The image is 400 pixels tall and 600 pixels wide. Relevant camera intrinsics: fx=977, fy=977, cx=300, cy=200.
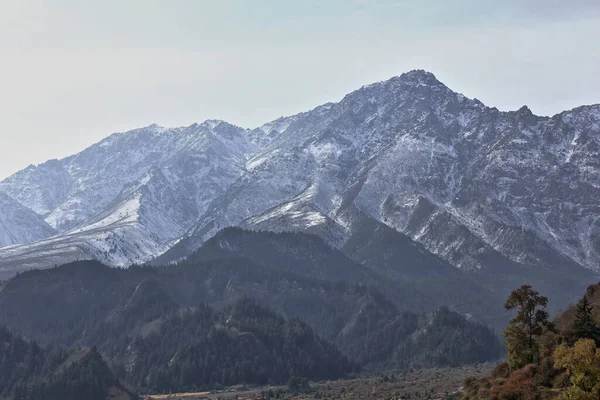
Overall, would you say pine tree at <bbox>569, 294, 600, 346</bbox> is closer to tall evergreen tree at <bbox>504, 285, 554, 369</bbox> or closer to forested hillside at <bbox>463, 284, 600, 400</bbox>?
forested hillside at <bbox>463, 284, 600, 400</bbox>

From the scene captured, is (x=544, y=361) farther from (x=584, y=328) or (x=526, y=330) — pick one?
(x=526, y=330)

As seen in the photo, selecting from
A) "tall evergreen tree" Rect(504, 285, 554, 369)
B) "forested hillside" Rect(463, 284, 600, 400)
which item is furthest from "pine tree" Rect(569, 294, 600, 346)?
"tall evergreen tree" Rect(504, 285, 554, 369)

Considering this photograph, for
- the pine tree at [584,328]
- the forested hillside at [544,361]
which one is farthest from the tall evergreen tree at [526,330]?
the pine tree at [584,328]

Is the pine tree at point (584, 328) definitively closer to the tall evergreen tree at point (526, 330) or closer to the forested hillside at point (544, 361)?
the forested hillside at point (544, 361)

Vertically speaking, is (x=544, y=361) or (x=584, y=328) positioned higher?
(x=584, y=328)

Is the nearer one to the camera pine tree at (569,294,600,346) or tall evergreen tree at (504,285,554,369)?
pine tree at (569,294,600,346)

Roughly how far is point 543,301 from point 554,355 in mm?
18478

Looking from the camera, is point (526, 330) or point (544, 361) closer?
point (544, 361)

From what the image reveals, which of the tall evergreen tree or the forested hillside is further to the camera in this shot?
the tall evergreen tree

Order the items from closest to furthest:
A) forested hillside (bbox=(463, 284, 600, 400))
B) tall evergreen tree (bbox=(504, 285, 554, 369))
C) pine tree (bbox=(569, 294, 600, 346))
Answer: forested hillside (bbox=(463, 284, 600, 400)) < pine tree (bbox=(569, 294, 600, 346)) < tall evergreen tree (bbox=(504, 285, 554, 369))

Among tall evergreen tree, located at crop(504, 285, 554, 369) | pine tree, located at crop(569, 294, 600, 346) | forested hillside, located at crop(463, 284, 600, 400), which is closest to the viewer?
forested hillside, located at crop(463, 284, 600, 400)

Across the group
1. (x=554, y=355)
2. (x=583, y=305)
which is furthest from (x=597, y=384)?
(x=583, y=305)

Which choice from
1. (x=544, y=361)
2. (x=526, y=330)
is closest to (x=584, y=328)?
(x=544, y=361)

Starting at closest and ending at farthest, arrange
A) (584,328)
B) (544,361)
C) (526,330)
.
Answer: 1. (544,361)
2. (584,328)
3. (526,330)
